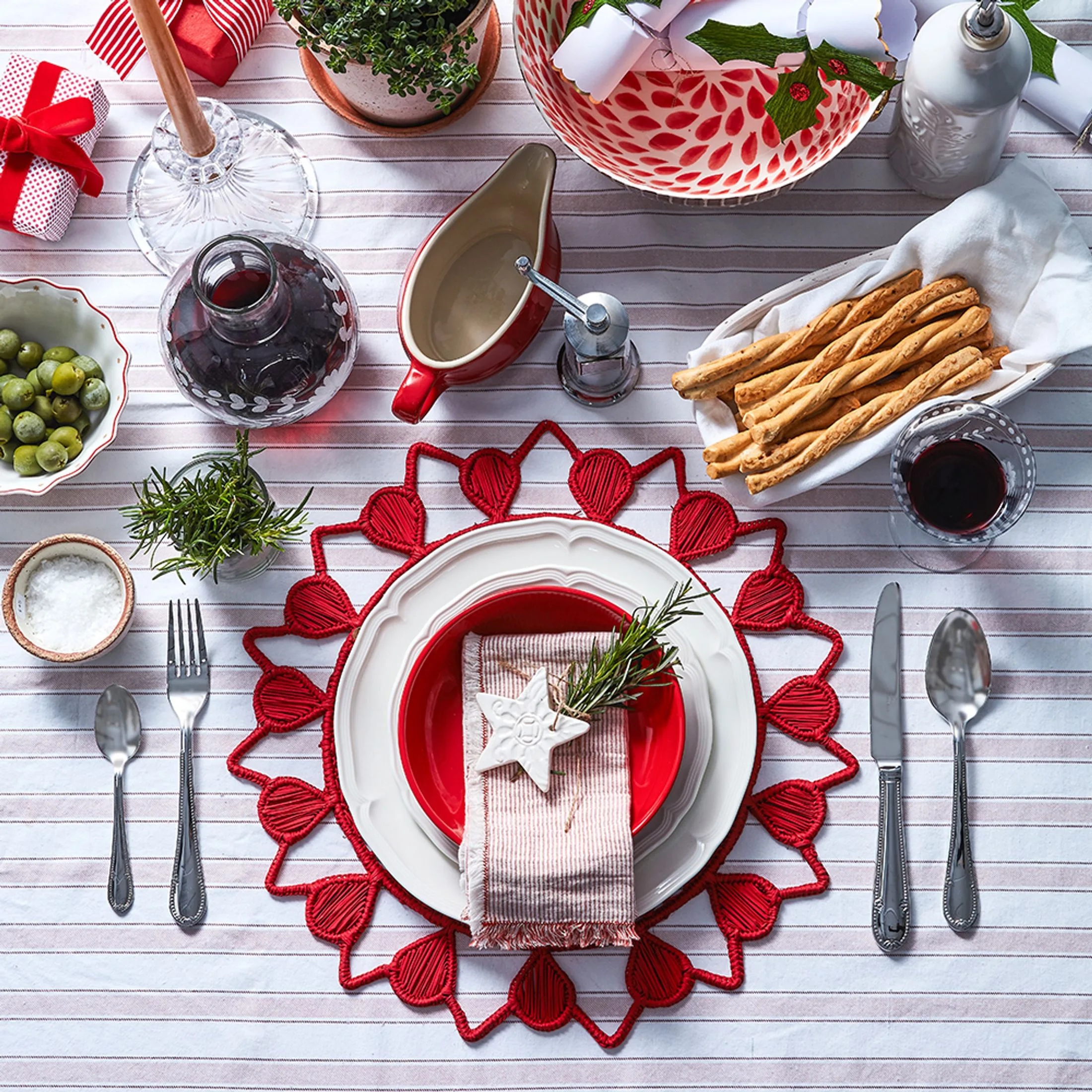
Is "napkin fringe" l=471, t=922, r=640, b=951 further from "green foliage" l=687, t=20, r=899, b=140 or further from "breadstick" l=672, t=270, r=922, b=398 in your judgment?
"green foliage" l=687, t=20, r=899, b=140

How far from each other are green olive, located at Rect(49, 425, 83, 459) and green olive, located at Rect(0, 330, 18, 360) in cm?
9

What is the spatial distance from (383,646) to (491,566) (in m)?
0.13

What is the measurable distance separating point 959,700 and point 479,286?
62cm

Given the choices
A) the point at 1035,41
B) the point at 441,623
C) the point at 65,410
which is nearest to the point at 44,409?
the point at 65,410

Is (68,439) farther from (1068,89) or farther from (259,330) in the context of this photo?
(1068,89)

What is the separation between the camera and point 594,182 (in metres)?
1.17

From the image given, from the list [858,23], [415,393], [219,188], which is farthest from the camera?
[219,188]

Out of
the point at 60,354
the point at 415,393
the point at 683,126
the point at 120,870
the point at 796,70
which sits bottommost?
the point at 120,870

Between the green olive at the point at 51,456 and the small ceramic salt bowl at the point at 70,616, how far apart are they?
7 centimetres

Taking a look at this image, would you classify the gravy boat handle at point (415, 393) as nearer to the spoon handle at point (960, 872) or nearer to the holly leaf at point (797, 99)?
the holly leaf at point (797, 99)

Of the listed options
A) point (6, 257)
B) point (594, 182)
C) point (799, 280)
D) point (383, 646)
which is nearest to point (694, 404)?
point (799, 280)

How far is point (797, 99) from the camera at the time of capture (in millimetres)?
990

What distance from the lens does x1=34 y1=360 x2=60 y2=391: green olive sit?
109 centimetres

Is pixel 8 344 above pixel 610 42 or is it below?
below
